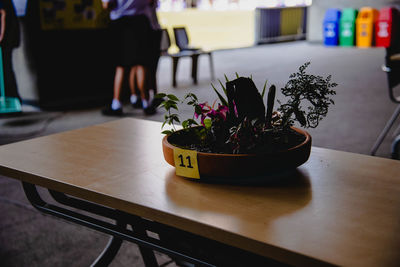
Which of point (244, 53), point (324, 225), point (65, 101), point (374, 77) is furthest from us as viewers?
point (244, 53)

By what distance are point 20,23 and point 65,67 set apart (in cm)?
63

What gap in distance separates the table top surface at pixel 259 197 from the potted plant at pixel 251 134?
5cm

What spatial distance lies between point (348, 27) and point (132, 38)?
22.9ft

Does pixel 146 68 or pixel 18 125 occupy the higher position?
pixel 146 68

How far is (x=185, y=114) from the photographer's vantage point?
4.09 meters

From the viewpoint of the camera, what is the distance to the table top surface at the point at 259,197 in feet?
2.42

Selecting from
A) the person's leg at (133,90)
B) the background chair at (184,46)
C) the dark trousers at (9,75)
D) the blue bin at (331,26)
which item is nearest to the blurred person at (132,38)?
the person's leg at (133,90)

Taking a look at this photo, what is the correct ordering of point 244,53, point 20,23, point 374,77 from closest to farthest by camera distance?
1. point 20,23
2. point 374,77
3. point 244,53

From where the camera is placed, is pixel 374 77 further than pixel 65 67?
Yes

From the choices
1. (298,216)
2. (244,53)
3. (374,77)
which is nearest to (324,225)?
(298,216)

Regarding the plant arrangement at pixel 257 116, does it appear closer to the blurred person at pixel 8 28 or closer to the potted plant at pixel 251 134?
the potted plant at pixel 251 134

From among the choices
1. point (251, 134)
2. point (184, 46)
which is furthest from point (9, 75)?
point (251, 134)

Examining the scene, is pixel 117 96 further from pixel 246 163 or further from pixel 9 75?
pixel 246 163

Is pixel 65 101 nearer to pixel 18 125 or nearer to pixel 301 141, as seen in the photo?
pixel 18 125
